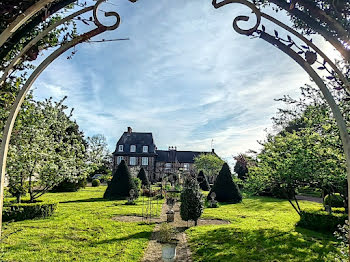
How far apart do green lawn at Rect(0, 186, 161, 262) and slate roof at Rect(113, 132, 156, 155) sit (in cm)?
2878

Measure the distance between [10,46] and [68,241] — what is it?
6.68 meters

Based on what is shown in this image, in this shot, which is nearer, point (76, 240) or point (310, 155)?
point (310, 155)

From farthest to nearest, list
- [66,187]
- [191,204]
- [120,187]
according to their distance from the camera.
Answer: [66,187], [120,187], [191,204]

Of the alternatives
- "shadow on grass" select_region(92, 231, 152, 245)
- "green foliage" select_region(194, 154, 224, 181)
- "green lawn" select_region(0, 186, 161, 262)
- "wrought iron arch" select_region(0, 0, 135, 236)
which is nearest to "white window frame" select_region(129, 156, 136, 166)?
"green foliage" select_region(194, 154, 224, 181)

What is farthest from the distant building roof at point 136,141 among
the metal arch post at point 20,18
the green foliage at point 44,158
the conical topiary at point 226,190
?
the metal arch post at point 20,18

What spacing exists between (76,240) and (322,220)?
8.59 m

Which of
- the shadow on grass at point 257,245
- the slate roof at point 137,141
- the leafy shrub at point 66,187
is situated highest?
the slate roof at point 137,141

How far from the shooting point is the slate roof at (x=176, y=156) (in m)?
42.3

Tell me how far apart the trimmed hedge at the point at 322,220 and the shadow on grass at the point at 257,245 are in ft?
1.79

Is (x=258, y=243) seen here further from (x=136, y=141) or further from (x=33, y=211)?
(x=136, y=141)

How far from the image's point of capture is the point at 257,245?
745 cm

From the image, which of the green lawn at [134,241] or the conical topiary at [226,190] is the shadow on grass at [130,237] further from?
the conical topiary at [226,190]

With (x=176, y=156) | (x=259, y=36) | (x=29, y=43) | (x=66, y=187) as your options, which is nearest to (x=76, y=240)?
(x=29, y=43)

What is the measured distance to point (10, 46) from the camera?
2344 mm
